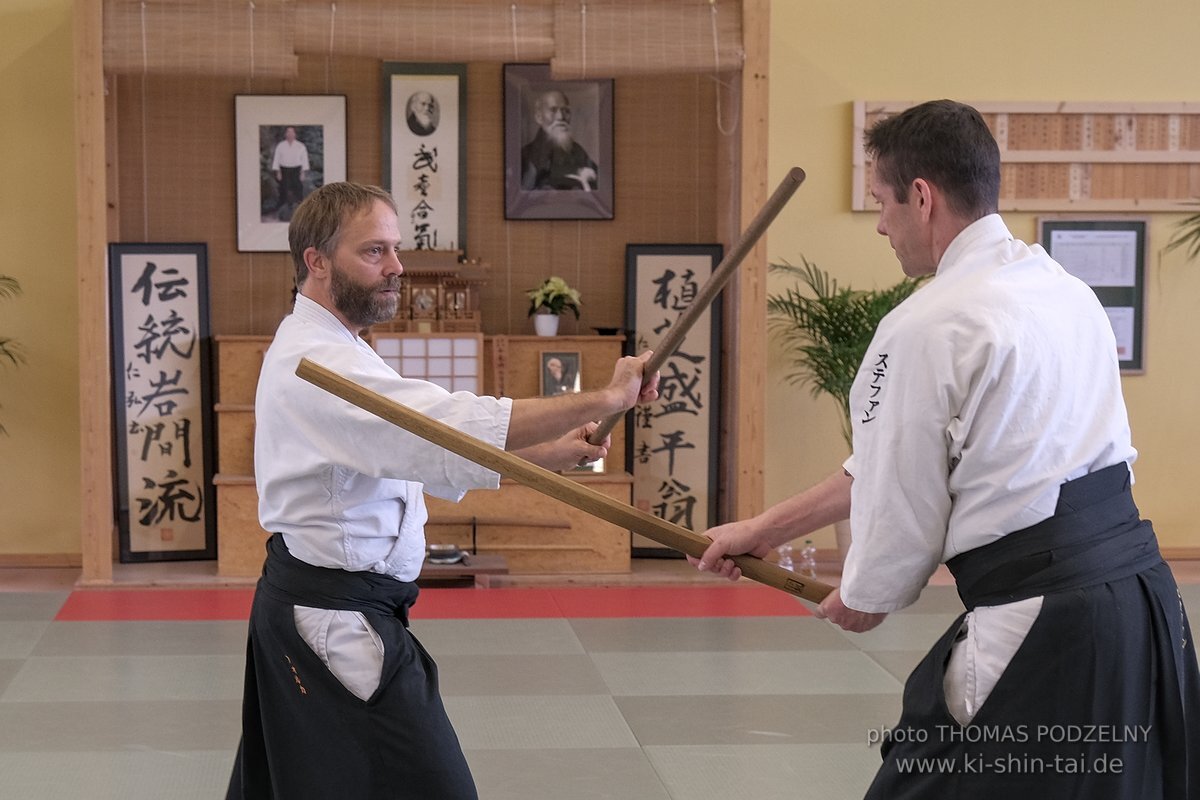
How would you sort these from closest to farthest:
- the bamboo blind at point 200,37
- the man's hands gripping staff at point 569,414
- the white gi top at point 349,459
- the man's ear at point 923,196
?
the man's ear at point 923,196 < the white gi top at point 349,459 < the man's hands gripping staff at point 569,414 < the bamboo blind at point 200,37

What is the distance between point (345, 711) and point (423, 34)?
14.5ft

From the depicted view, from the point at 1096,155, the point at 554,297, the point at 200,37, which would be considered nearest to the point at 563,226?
the point at 554,297

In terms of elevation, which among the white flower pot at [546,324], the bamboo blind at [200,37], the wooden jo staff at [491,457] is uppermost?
the bamboo blind at [200,37]

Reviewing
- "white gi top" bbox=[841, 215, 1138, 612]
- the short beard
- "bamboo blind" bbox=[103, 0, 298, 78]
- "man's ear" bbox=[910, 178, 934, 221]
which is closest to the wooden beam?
"bamboo blind" bbox=[103, 0, 298, 78]

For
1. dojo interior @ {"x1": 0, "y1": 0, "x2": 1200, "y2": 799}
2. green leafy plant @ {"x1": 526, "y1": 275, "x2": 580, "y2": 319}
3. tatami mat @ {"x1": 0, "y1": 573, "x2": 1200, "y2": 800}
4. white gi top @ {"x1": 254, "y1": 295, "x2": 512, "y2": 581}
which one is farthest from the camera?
green leafy plant @ {"x1": 526, "y1": 275, "x2": 580, "y2": 319}

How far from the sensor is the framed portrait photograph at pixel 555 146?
6980 millimetres

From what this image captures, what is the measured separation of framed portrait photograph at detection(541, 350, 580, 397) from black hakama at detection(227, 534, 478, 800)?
4.38m

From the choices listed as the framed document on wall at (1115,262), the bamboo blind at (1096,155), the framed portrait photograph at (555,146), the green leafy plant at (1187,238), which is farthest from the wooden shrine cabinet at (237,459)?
the green leafy plant at (1187,238)

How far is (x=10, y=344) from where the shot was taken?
6.67 metres

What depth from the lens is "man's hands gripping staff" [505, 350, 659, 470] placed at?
2.33 metres

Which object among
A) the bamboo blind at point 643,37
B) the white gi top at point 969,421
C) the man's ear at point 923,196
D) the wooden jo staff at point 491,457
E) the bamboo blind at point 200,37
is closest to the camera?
the white gi top at point 969,421

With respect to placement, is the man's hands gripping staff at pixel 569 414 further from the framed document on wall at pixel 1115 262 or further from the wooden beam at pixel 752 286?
the framed document on wall at pixel 1115 262

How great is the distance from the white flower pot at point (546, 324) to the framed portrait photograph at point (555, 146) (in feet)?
2.02

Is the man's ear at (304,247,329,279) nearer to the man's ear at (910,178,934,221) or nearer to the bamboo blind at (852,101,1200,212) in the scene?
the man's ear at (910,178,934,221)
